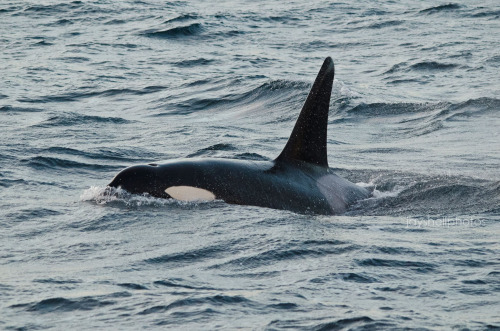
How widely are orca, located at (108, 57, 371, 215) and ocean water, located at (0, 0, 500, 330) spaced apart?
15 centimetres

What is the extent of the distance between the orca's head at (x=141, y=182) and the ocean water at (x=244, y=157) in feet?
0.31

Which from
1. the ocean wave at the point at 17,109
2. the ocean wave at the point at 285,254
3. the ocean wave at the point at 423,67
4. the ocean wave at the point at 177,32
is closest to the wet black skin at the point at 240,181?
the ocean wave at the point at 285,254

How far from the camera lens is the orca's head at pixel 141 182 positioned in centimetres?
888

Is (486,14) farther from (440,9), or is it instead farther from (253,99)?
(253,99)

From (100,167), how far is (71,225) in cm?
341

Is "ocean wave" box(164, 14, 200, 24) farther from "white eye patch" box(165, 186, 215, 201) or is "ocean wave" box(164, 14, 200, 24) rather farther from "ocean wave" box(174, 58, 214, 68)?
"white eye patch" box(165, 186, 215, 201)

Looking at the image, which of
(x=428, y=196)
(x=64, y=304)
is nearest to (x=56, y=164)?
(x=428, y=196)

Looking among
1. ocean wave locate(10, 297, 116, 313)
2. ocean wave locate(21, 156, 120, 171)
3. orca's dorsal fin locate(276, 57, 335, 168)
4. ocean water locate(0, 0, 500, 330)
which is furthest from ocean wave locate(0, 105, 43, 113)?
ocean wave locate(10, 297, 116, 313)

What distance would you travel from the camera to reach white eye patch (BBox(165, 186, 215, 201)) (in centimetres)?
893

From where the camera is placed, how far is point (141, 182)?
888 cm

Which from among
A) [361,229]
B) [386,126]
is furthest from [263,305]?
[386,126]

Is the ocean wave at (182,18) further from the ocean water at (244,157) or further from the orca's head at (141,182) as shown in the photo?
the orca's head at (141,182)

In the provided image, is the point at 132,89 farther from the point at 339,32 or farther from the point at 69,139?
the point at 339,32

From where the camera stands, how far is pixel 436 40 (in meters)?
25.4
